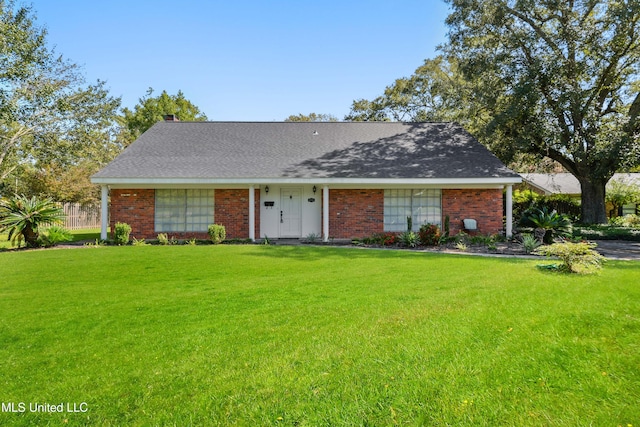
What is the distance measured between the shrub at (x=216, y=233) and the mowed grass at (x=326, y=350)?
647 cm

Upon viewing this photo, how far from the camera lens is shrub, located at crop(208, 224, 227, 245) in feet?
44.0

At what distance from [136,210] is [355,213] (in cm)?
856

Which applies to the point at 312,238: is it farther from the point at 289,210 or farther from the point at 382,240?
the point at 382,240

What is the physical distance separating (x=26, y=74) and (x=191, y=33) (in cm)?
1113

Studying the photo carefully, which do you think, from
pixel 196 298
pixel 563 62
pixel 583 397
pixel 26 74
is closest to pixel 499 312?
pixel 583 397

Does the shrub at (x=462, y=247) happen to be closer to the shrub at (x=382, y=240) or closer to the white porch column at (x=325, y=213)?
the shrub at (x=382, y=240)

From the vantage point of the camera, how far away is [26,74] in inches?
753

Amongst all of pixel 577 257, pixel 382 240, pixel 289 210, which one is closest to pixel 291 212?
pixel 289 210

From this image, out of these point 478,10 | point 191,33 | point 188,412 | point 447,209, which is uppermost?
point 478,10

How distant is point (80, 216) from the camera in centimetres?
2436

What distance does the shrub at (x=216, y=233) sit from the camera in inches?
528

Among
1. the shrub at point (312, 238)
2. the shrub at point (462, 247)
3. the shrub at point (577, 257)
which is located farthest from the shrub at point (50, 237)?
the shrub at point (577, 257)

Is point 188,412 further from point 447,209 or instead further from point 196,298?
point 447,209

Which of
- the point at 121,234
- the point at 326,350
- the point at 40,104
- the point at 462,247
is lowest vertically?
the point at 326,350
